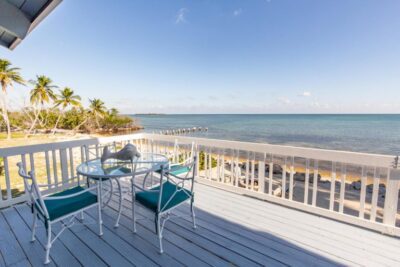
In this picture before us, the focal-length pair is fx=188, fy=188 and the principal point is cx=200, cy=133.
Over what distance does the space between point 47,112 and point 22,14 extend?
100 ft

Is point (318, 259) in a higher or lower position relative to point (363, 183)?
lower

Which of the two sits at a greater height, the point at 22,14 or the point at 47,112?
the point at 22,14

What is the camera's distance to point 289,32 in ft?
22.0

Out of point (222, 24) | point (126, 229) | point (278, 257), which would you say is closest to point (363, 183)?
point (278, 257)

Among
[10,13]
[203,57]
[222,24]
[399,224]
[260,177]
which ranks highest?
[222,24]

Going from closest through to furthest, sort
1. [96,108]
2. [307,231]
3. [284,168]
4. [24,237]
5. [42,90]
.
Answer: [24,237] < [307,231] < [284,168] < [42,90] < [96,108]

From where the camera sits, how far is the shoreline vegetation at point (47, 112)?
17203 millimetres

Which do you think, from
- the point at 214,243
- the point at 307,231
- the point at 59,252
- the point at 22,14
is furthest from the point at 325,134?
the point at 22,14

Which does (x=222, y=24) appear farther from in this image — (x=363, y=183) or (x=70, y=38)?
(x=363, y=183)

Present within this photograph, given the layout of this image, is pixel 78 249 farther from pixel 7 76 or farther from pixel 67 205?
pixel 7 76

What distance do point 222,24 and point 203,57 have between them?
192 centimetres

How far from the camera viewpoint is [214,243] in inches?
72.2

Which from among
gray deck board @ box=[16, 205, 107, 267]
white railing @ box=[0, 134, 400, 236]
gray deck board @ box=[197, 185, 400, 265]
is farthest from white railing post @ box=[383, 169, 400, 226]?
gray deck board @ box=[16, 205, 107, 267]

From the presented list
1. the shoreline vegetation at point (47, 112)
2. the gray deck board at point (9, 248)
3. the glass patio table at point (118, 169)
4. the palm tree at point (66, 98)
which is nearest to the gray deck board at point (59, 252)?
the gray deck board at point (9, 248)
